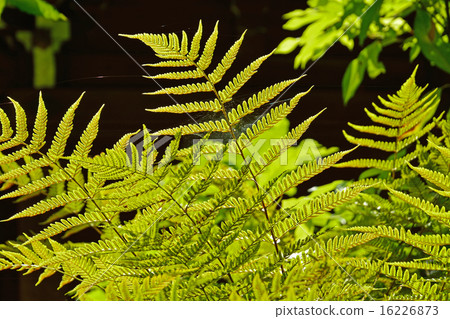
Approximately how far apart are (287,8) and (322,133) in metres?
0.32

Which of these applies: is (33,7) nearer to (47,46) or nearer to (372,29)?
(47,46)

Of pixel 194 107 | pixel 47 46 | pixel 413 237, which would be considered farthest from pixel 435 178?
pixel 47 46

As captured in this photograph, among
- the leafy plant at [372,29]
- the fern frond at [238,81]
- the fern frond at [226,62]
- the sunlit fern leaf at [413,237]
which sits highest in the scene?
the leafy plant at [372,29]

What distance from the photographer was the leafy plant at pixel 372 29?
57cm

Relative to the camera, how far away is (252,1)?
0.90 metres

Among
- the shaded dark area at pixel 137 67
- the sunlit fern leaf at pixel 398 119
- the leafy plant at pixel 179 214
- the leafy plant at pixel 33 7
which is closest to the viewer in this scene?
the leafy plant at pixel 179 214

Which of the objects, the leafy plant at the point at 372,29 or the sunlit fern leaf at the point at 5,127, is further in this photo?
the leafy plant at the point at 372,29

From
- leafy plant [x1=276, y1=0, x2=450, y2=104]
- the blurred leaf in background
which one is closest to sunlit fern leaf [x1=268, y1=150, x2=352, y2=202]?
leafy plant [x1=276, y1=0, x2=450, y2=104]

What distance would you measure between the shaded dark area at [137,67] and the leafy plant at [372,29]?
79 mm

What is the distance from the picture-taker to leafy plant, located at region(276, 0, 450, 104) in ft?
1.88

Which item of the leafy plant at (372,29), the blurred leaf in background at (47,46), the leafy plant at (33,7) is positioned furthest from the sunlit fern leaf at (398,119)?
the blurred leaf in background at (47,46)

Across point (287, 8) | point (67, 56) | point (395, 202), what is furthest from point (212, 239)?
point (287, 8)

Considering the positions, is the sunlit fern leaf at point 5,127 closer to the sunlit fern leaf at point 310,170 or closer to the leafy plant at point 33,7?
the sunlit fern leaf at point 310,170

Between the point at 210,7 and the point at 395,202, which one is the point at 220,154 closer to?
the point at 395,202
